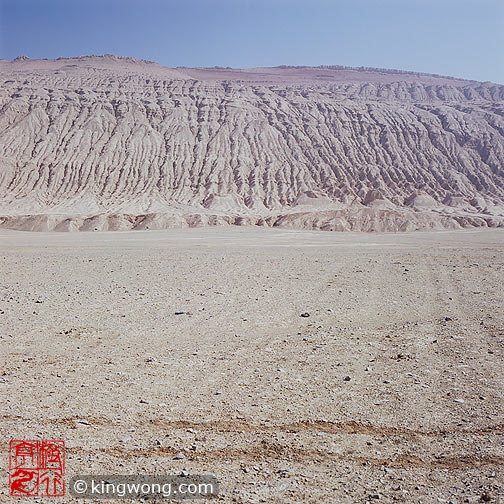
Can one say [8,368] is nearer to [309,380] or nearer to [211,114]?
[309,380]

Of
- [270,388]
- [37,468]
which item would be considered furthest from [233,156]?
[37,468]

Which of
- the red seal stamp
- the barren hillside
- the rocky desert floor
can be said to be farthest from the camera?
the barren hillside

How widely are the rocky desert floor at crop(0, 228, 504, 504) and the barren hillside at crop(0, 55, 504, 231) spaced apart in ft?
151

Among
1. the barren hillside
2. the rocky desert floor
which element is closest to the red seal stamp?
the rocky desert floor

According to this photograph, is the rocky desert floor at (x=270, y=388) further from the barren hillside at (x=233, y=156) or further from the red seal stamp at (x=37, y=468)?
the barren hillside at (x=233, y=156)

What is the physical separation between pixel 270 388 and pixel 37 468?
2.85m

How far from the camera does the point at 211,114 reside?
279 feet

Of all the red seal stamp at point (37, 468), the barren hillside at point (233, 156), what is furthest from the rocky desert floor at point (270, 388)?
the barren hillside at point (233, 156)

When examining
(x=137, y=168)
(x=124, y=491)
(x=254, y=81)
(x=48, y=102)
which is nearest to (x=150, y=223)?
(x=137, y=168)

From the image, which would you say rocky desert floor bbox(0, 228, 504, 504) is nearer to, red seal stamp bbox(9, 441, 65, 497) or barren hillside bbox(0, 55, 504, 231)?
red seal stamp bbox(9, 441, 65, 497)

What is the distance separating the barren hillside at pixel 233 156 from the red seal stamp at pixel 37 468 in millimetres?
51681

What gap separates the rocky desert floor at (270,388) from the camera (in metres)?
4.30

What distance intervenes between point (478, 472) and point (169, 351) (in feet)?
15.8

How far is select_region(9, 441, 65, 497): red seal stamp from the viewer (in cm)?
397
